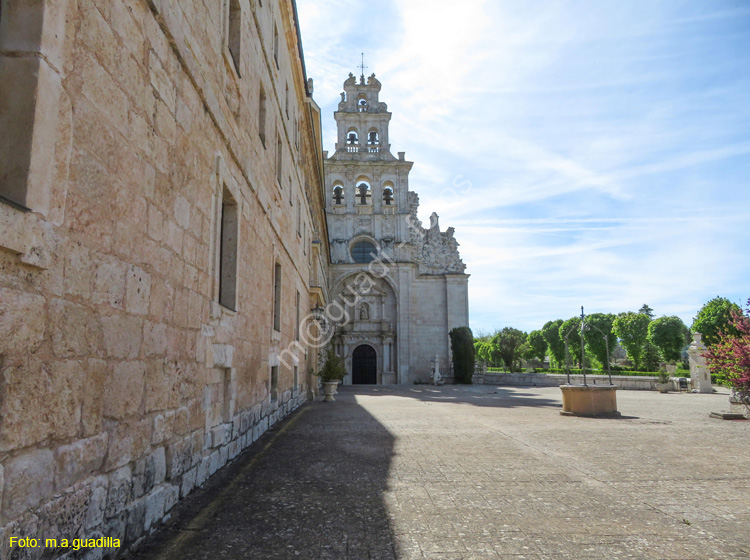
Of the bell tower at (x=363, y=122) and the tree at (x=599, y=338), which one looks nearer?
the bell tower at (x=363, y=122)

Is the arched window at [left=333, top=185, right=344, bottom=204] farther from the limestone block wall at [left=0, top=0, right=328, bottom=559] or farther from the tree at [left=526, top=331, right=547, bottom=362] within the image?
the tree at [left=526, top=331, right=547, bottom=362]

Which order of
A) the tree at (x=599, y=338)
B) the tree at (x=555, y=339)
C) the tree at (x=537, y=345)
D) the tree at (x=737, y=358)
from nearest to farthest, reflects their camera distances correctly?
the tree at (x=737, y=358)
the tree at (x=599, y=338)
the tree at (x=555, y=339)
the tree at (x=537, y=345)

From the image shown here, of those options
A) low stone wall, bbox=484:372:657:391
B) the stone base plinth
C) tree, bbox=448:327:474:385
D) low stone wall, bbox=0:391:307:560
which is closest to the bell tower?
tree, bbox=448:327:474:385

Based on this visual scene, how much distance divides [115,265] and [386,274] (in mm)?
35016

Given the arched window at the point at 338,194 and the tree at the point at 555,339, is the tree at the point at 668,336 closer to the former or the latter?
the tree at the point at 555,339

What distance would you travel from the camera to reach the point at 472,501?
4289mm

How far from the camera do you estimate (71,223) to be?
248cm

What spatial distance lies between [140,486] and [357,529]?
152 cm

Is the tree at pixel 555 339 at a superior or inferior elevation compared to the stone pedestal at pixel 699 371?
superior

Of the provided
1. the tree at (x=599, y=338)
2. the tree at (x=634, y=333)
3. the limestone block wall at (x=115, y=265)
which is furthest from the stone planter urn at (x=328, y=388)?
the tree at (x=634, y=333)

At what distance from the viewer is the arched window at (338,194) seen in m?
39.4

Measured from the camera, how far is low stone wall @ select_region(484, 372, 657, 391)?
28.4 metres

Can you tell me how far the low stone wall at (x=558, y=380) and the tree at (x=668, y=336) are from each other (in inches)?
546

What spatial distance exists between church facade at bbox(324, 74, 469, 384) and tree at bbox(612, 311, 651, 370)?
25.1 meters
